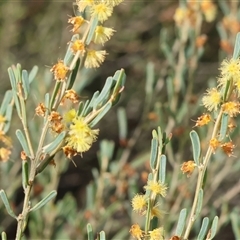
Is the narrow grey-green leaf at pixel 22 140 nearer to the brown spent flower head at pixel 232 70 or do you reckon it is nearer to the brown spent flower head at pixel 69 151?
the brown spent flower head at pixel 69 151

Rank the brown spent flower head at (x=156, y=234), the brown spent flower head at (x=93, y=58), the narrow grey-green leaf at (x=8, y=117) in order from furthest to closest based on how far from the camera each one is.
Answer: the narrow grey-green leaf at (x=8, y=117)
the brown spent flower head at (x=93, y=58)
the brown spent flower head at (x=156, y=234)

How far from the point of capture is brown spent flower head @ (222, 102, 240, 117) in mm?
945

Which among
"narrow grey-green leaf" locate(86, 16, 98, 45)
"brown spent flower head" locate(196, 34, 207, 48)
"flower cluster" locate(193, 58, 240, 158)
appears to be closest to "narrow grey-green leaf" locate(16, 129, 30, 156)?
"narrow grey-green leaf" locate(86, 16, 98, 45)

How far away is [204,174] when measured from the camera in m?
1.00

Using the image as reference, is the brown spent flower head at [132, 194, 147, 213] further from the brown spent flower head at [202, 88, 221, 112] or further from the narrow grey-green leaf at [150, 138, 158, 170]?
the brown spent flower head at [202, 88, 221, 112]

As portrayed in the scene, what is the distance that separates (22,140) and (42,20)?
2542 millimetres

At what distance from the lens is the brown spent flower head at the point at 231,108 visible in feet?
3.10

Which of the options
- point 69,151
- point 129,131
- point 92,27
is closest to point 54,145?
point 69,151

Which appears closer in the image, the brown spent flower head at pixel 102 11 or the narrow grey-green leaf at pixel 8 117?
the brown spent flower head at pixel 102 11

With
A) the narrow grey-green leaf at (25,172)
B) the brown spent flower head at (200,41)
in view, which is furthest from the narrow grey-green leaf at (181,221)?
the brown spent flower head at (200,41)

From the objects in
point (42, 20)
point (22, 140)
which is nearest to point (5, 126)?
point (22, 140)

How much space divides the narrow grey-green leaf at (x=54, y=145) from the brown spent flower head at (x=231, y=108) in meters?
0.31

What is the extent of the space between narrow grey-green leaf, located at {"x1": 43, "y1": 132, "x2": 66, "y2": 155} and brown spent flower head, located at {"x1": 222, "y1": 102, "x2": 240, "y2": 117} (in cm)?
31

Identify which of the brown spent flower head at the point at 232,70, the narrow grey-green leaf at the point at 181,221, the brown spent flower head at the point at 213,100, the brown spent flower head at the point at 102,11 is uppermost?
the brown spent flower head at the point at 102,11
